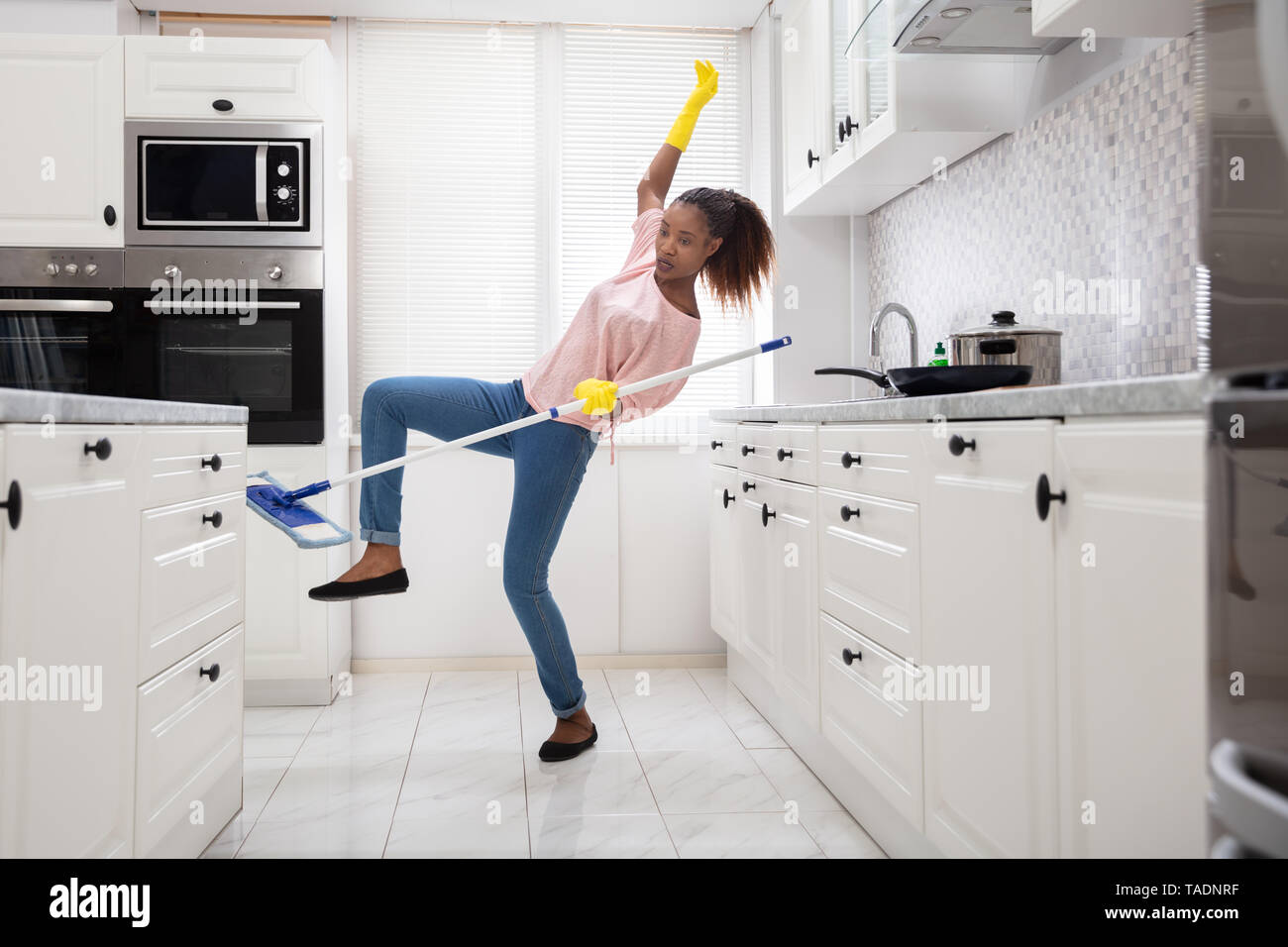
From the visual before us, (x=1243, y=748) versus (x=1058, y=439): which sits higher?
(x=1058, y=439)

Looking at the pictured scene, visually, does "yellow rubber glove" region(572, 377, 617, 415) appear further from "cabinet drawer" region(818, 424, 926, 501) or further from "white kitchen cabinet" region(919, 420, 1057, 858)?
"white kitchen cabinet" region(919, 420, 1057, 858)

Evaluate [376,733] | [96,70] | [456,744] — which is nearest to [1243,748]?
[456,744]

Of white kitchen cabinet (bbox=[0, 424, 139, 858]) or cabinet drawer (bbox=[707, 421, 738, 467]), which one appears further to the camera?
cabinet drawer (bbox=[707, 421, 738, 467])

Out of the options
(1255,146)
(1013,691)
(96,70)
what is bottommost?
(1013,691)

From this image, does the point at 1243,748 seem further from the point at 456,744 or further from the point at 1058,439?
the point at 456,744

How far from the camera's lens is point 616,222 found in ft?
11.4

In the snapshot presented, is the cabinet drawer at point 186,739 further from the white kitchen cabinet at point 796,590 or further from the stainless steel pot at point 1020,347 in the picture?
the stainless steel pot at point 1020,347

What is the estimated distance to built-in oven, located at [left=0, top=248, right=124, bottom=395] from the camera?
9.34ft

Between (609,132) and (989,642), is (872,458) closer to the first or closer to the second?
(989,642)

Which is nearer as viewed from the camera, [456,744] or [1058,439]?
[1058,439]

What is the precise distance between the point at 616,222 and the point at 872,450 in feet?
6.69

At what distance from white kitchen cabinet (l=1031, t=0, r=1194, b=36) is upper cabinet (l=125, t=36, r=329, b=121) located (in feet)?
7.28

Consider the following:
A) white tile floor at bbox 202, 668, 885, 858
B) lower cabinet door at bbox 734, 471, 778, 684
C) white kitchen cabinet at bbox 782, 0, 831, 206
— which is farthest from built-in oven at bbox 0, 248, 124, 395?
white kitchen cabinet at bbox 782, 0, 831, 206

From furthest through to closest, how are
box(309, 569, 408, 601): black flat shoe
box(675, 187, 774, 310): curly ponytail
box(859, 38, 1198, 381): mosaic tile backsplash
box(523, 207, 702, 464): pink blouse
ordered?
box(675, 187, 774, 310): curly ponytail, box(523, 207, 702, 464): pink blouse, box(309, 569, 408, 601): black flat shoe, box(859, 38, 1198, 381): mosaic tile backsplash
